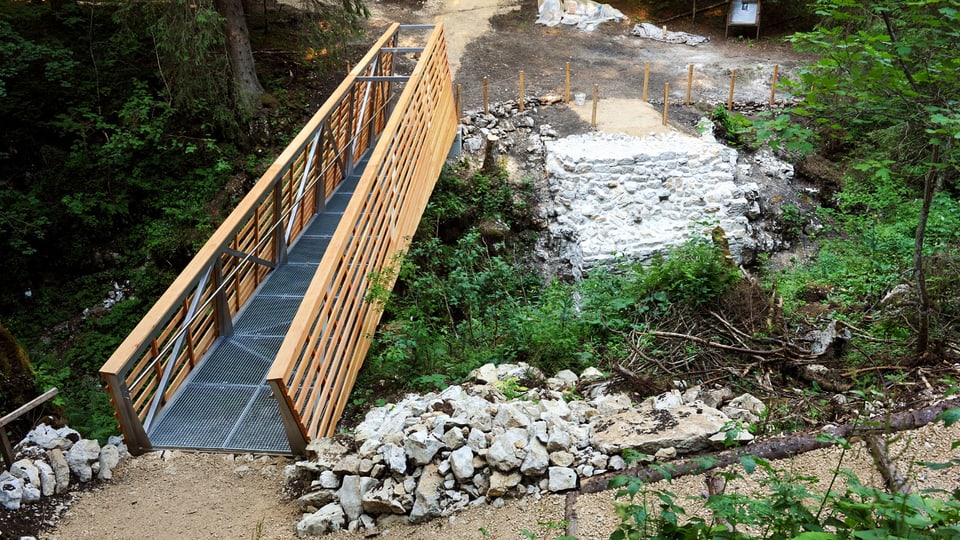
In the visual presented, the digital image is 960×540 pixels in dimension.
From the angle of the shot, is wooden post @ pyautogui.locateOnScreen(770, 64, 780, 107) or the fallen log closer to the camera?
the fallen log

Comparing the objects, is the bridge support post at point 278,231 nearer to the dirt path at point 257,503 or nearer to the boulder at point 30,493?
the dirt path at point 257,503

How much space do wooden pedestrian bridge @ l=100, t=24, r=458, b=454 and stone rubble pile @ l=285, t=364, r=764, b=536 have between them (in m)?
0.61

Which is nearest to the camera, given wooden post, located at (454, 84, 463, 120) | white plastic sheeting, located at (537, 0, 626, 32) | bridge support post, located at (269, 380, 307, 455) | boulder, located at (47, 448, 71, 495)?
bridge support post, located at (269, 380, 307, 455)

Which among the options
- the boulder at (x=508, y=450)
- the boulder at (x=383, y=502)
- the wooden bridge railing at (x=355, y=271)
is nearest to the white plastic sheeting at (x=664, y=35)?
the wooden bridge railing at (x=355, y=271)

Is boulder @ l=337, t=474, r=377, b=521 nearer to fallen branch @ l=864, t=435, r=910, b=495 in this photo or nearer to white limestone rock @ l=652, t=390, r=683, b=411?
white limestone rock @ l=652, t=390, r=683, b=411

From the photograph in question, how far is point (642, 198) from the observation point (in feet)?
35.3

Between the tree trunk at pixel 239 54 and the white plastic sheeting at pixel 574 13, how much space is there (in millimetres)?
7688

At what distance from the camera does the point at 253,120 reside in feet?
38.8

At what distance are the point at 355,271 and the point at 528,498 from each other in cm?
283

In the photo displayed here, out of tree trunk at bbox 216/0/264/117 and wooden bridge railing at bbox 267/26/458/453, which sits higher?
tree trunk at bbox 216/0/264/117

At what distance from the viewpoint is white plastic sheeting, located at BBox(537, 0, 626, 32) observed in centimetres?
1655

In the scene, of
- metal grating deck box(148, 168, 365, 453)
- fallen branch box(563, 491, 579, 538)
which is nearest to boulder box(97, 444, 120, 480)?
metal grating deck box(148, 168, 365, 453)

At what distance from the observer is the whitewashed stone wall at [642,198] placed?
10.4m

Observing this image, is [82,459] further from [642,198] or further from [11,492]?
[642,198]
